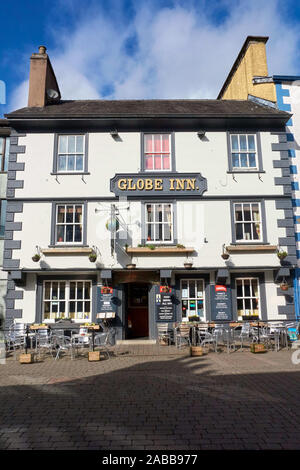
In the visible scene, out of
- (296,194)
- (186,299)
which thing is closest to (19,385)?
(186,299)

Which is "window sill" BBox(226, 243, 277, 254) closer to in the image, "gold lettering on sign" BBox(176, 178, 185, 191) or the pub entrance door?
"gold lettering on sign" BBox(176, 178, 185, 191)

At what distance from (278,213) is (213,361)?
6847 mm

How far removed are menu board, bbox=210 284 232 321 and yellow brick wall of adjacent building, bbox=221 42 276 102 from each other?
913 cm

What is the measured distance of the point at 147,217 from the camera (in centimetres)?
1380

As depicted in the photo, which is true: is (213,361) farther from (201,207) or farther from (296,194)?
(296,194)

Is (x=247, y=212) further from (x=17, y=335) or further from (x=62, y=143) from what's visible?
(x=17, y=335)

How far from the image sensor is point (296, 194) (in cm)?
1450

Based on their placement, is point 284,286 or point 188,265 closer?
point 188,265

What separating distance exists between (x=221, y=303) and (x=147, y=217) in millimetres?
4504

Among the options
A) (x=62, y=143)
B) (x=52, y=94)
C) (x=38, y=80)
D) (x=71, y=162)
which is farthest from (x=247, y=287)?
(x=38, y=80)

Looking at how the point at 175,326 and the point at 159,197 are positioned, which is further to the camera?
the point at 159,197

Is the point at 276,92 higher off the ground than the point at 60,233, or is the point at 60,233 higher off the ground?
the point at 276,92

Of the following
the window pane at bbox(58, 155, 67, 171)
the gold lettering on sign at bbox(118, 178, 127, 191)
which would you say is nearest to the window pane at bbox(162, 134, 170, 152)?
the gold lettering on sign at bbox(118, 178, 127, 191)
